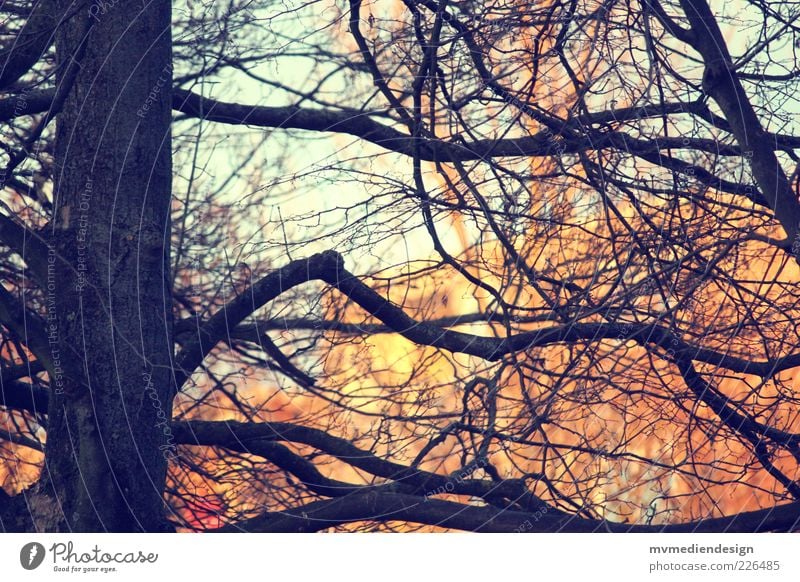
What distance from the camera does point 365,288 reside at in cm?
429

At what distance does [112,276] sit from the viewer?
3936 millimetres

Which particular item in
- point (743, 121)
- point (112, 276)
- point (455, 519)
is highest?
point (743, 121)

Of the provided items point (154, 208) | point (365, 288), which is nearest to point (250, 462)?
point (365, 288)

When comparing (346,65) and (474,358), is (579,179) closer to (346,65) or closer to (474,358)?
(474,358)
